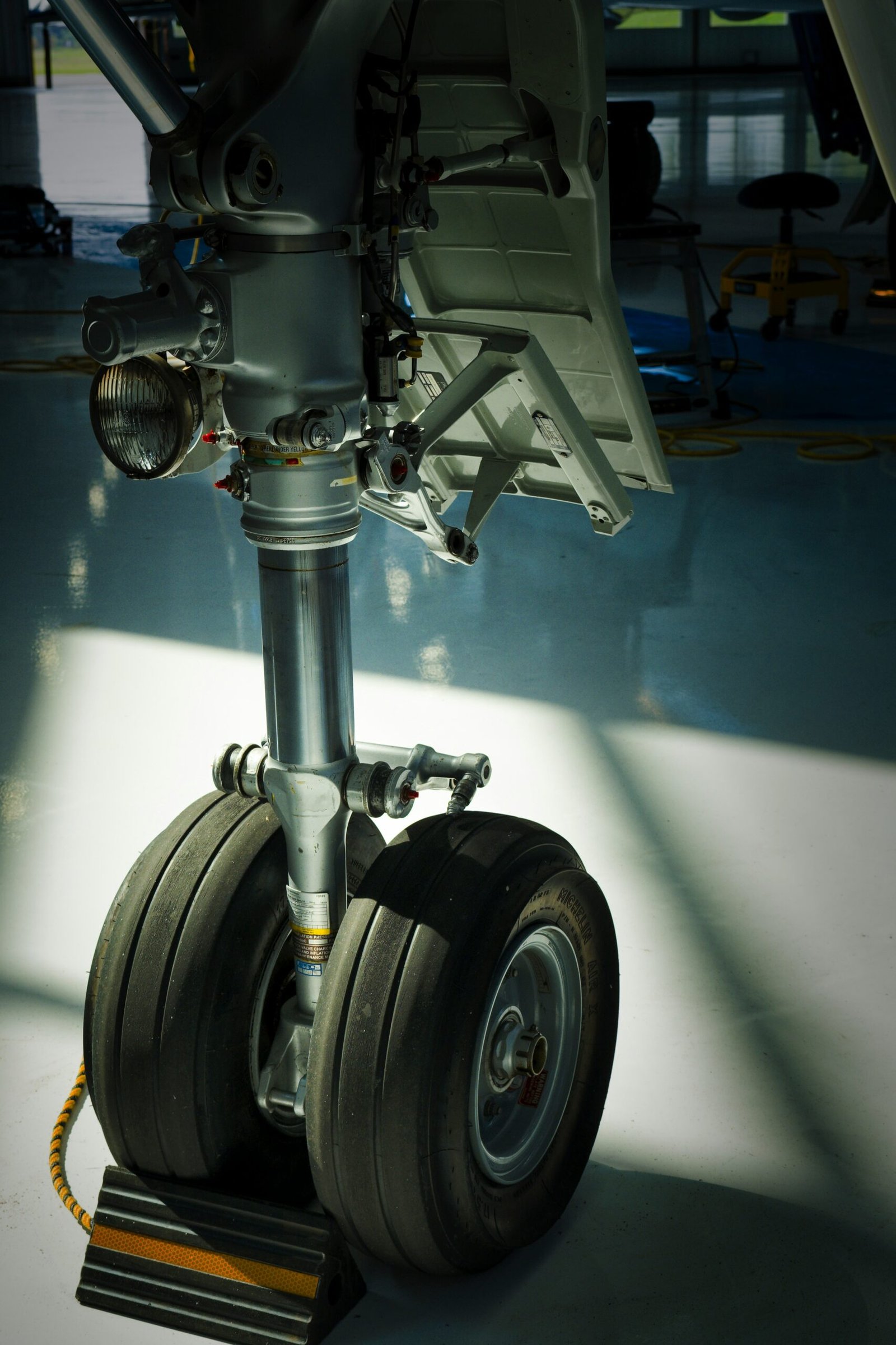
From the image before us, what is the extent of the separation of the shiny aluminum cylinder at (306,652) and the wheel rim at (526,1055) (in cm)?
35

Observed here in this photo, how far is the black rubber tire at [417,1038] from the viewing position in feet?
5.37

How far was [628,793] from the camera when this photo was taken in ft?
10.2

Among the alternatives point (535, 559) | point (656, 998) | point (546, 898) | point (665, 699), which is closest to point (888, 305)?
point (535, 559)

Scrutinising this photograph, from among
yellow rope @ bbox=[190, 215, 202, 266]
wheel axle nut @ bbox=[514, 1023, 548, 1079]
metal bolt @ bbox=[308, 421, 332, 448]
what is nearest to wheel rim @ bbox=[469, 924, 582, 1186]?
wheel axle nut @ bbox=[514, 1023, 548, 1079]

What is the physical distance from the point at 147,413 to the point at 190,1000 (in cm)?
72

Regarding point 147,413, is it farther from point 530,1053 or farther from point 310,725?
point 530,1053

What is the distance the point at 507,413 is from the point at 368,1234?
3.77 feet

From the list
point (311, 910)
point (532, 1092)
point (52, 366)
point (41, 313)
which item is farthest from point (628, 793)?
point (41, 313)

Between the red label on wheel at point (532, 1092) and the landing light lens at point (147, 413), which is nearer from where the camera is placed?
the landing light lens at point (147, 413)

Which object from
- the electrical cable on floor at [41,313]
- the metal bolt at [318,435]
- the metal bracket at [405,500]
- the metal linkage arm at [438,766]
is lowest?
the electrical cable on floor at [41,313]

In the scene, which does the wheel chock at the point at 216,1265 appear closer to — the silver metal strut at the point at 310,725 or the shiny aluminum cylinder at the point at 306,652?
the silver metal strut at the point at 310,725

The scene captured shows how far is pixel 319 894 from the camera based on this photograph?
1.79 m

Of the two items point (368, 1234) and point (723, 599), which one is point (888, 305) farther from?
point (368, 1234)

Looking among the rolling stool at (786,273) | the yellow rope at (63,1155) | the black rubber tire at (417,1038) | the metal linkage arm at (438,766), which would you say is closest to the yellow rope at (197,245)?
the metal linkage arm at (438,766)
